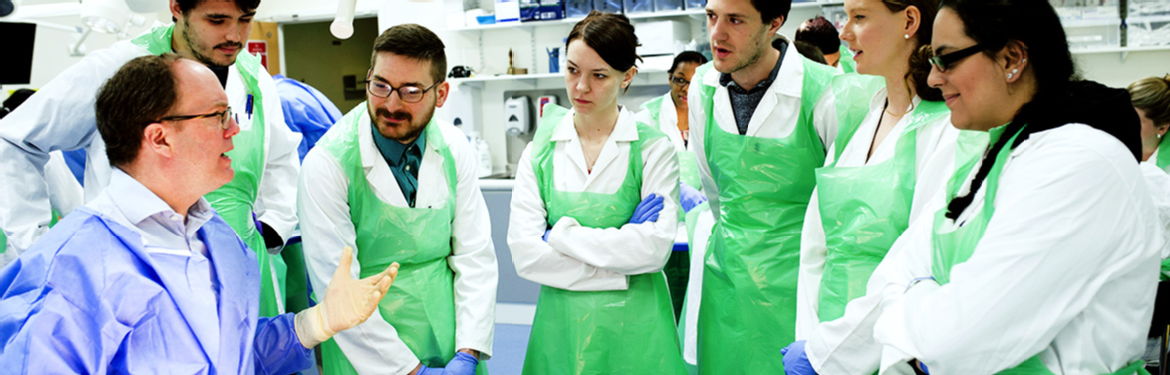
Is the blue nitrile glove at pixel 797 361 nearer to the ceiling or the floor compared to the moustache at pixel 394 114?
nearer to the floor

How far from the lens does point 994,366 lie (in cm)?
125

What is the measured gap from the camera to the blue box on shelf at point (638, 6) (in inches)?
223

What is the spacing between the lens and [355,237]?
2176 millimetres

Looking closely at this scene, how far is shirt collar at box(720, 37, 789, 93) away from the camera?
236cm

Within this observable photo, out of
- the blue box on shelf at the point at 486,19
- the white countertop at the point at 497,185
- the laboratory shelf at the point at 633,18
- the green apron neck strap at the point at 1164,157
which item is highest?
the blue box on shelf at the point at 486,19

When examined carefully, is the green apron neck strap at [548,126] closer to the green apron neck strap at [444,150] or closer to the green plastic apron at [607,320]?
the green plastic apron at [607,320]

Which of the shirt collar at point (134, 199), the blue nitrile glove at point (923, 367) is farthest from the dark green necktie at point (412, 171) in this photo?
the blue nitrile glove at point (923, 367)

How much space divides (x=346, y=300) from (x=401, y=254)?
44 cm

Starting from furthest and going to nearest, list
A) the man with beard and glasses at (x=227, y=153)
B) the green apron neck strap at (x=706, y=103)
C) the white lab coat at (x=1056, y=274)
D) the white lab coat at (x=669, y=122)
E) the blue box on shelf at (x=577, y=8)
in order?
the blue box on shelf at (x=577, y=8) → the white lab coat at (x=669, y=122) → the green apron neck strap at (x=706, y=103) → the man with beard and glasses at (x=227, y=153) → the white lab coat at (x=1056, y=274)

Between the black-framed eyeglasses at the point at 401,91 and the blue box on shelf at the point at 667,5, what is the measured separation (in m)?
3.70

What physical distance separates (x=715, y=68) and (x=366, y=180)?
956 millimetres

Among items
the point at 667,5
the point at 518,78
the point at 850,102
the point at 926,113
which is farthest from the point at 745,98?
the point at 518,78

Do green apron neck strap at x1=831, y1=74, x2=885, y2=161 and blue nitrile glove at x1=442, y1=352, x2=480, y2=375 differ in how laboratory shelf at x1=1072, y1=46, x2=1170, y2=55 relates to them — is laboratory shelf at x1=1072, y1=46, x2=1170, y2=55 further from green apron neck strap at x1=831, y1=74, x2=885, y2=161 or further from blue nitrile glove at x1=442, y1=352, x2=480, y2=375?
blue nitrile glove at x1=442, y1=352, x2=480, y2=375

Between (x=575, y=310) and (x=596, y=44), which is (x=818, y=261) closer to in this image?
(x=575, y=310)
